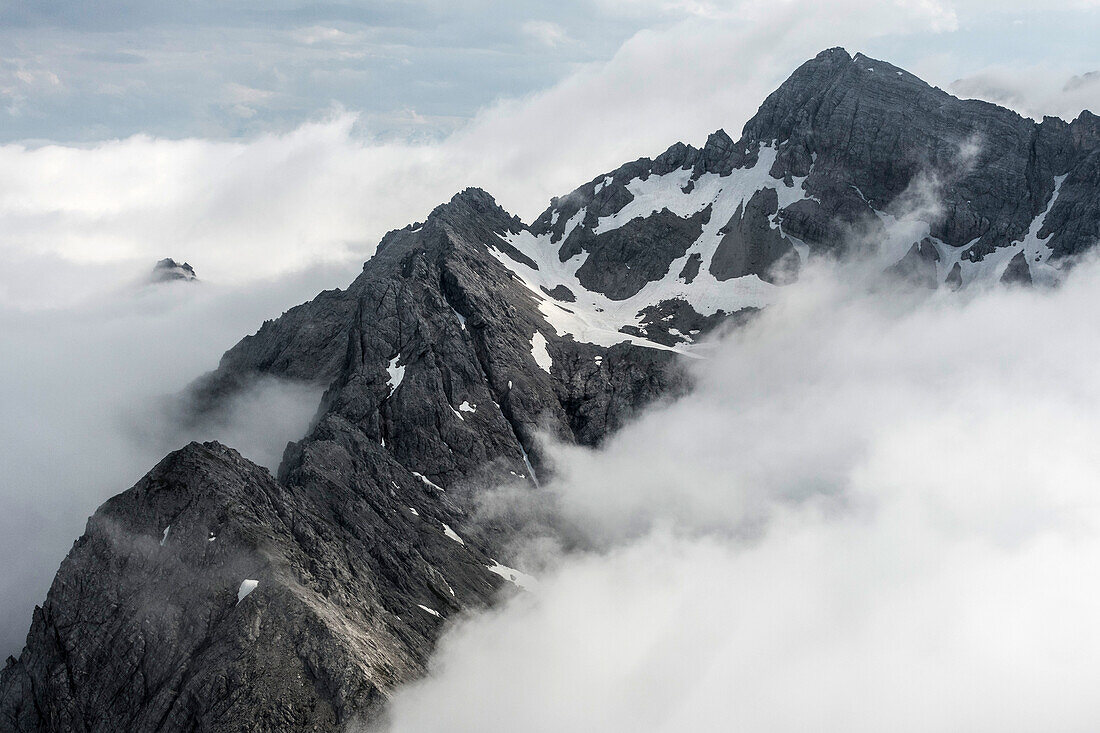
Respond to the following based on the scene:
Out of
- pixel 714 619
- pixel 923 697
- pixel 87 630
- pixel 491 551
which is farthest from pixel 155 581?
pixel 923 697

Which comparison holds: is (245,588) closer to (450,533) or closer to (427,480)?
(450,533)

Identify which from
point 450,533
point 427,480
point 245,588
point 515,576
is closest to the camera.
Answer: point 245,588

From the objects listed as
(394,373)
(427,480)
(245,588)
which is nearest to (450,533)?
(427,480)

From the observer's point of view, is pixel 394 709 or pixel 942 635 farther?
pixel 942 635

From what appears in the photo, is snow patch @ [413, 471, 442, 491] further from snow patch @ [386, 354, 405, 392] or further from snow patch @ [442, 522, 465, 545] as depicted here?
snow patch @ [386, 354, 405, 392]

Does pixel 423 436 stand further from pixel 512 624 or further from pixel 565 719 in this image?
pixel 565 719

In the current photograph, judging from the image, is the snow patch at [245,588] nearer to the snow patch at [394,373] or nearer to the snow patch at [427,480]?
the snow patch at [427,480]

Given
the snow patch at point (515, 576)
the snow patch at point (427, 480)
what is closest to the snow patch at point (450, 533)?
the snow patch at point (515, 576)

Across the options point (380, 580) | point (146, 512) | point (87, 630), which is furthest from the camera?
point (380, 580)

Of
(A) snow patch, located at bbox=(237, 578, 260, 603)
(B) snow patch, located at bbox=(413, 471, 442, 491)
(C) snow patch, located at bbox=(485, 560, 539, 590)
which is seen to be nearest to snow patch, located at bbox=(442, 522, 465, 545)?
(C) snow patch, located at bbox=(485, 560, 539, 590)

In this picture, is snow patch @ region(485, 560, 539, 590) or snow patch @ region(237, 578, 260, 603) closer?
snow patch @ region(237, 578, 260, 603)

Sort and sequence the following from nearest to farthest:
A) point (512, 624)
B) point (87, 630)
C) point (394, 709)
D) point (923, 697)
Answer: point (394, 709) < point (87, 630) < point (512, 624) < point (923, 697)
